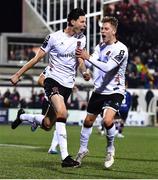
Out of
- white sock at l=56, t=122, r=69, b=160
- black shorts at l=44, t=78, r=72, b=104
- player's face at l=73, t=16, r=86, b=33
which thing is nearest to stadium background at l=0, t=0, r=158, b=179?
white sock at l=56, t=122, r=69, b=160

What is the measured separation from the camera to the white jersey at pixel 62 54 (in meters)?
12.4

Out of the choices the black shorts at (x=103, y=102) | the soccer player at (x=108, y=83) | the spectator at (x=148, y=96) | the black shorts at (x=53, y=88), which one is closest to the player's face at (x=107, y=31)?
the soccer player at (x=108, y=83)

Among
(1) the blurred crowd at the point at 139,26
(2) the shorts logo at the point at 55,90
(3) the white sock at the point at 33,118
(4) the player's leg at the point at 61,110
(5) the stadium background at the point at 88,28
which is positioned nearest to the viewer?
(4) the player's leg at the point at 61,110

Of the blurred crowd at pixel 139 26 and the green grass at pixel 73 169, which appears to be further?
the blurred crowd at pixel 139 26

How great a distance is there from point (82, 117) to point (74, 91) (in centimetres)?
162

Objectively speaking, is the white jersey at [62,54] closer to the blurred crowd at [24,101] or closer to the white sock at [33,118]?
the white sock at [33,118]

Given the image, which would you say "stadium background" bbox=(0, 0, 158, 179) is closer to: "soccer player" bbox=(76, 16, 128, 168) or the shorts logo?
"soccer player" bbox=(76, 16, 128, 168)

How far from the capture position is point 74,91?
1421 inches

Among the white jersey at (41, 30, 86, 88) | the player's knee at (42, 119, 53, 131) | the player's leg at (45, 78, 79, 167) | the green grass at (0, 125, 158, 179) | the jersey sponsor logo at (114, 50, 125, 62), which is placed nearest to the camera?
the green grass at (0, 125, 158, 179)

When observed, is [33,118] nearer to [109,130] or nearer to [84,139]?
[84,139]

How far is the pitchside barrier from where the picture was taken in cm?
3597

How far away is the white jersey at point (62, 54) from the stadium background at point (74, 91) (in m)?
1.48

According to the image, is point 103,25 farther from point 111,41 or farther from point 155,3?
point 155,3

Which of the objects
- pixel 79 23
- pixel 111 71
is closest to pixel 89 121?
pixel 111 71
